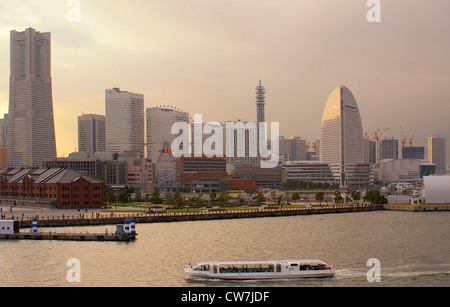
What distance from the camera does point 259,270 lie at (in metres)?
36.5

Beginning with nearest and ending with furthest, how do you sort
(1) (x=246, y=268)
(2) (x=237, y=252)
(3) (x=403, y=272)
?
(1) (x=246, y=268)
(3) (x=403, y=272)
(2) (x=237, y=252)

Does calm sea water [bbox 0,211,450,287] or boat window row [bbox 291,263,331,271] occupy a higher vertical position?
boat window row [bbox 291,263,331,271]

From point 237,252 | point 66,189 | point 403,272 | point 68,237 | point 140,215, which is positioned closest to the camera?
point 403,272

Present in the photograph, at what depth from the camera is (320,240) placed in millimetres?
52031

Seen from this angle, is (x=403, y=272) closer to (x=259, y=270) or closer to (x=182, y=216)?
(x=259, y=270)

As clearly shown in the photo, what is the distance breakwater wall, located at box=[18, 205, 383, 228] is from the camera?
65.1 metres

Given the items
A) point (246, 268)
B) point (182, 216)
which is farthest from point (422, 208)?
point (246, 268)

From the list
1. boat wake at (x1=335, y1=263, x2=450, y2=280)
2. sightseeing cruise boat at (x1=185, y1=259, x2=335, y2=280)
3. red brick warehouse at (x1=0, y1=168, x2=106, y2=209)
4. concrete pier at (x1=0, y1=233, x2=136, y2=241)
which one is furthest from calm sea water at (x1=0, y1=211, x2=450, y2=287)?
red brick warehouse at (x1=0, y1=168, x2=106, y2=209)

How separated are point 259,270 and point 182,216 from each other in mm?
37599

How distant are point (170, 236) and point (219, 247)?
29.3 ft

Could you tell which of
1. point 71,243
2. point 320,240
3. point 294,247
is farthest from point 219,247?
point 71,243

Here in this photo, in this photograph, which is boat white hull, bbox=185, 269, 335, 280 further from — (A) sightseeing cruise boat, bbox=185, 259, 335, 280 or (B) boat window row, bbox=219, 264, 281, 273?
(B) boat window row, bbox=219, 264, 281, 273

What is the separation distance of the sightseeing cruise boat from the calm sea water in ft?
1.95
